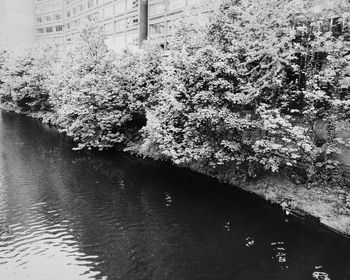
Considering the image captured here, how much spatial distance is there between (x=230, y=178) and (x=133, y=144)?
526 inches

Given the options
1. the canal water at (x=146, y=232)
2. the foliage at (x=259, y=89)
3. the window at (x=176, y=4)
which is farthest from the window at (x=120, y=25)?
the foliage at (x=259, y=89)

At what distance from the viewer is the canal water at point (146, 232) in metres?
15.8

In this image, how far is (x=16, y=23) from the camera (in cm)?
13375

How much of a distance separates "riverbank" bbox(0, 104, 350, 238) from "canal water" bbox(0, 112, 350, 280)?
2.77 feet

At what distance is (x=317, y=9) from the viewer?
23.3m

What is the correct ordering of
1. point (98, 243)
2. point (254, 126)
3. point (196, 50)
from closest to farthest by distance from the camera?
point (98, 243)
point (254, 126)
point (196, 50)

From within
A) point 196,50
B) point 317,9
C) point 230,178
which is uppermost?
point 317,9

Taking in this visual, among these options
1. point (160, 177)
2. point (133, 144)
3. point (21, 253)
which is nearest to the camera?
point (21, 253)

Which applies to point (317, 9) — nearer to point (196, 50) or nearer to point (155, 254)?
point (196, 50)

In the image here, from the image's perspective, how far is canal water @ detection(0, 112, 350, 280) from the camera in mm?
15844

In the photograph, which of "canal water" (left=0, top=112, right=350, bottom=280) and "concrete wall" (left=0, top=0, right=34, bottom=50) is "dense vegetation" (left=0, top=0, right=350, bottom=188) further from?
"concrete wall" (left=0, top=0, right=34, bottom=50)

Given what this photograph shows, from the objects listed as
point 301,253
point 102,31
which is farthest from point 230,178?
point 102,31

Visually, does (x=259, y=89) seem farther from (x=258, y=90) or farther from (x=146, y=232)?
(x=146, y=232)

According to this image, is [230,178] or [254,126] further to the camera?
[230,178]
